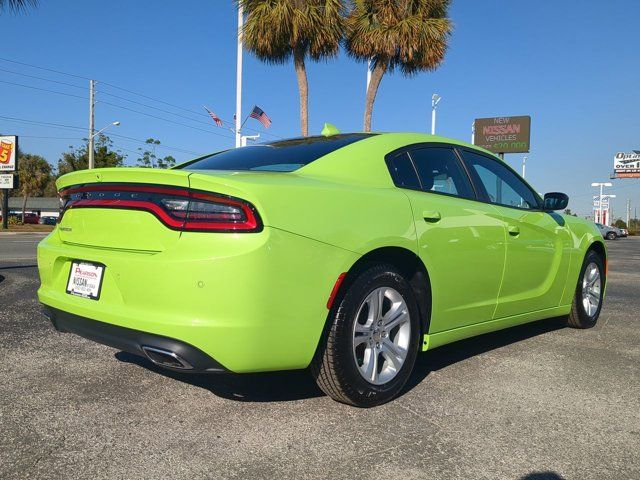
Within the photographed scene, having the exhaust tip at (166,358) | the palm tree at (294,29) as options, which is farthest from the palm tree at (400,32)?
the exhaust tip at (166,358)

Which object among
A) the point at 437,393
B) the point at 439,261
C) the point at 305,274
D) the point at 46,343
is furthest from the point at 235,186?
the point at 46,343

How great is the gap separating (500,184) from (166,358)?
9.10 feet

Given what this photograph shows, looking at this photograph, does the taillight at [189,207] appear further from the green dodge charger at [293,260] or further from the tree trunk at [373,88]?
the tree trunk at [373,88]

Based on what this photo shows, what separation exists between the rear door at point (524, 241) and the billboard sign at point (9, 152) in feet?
130

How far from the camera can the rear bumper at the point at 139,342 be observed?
234 centimetres

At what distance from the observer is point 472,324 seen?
3.50m

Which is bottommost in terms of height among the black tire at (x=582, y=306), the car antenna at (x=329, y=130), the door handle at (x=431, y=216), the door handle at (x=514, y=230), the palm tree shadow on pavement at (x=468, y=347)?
the palm tree shadow on pavement at (x=468, y=347)

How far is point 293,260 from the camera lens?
2.40 metres

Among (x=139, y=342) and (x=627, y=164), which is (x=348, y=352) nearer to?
(x=139, y=342)

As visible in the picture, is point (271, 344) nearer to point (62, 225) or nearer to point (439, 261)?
point (439, 261)

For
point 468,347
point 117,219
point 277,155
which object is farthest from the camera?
point 468,347

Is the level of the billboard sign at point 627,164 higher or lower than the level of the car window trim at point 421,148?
higher

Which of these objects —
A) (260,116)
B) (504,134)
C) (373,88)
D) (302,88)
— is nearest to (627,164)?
(504,134)

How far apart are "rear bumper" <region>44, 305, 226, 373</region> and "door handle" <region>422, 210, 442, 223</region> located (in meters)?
1.41
